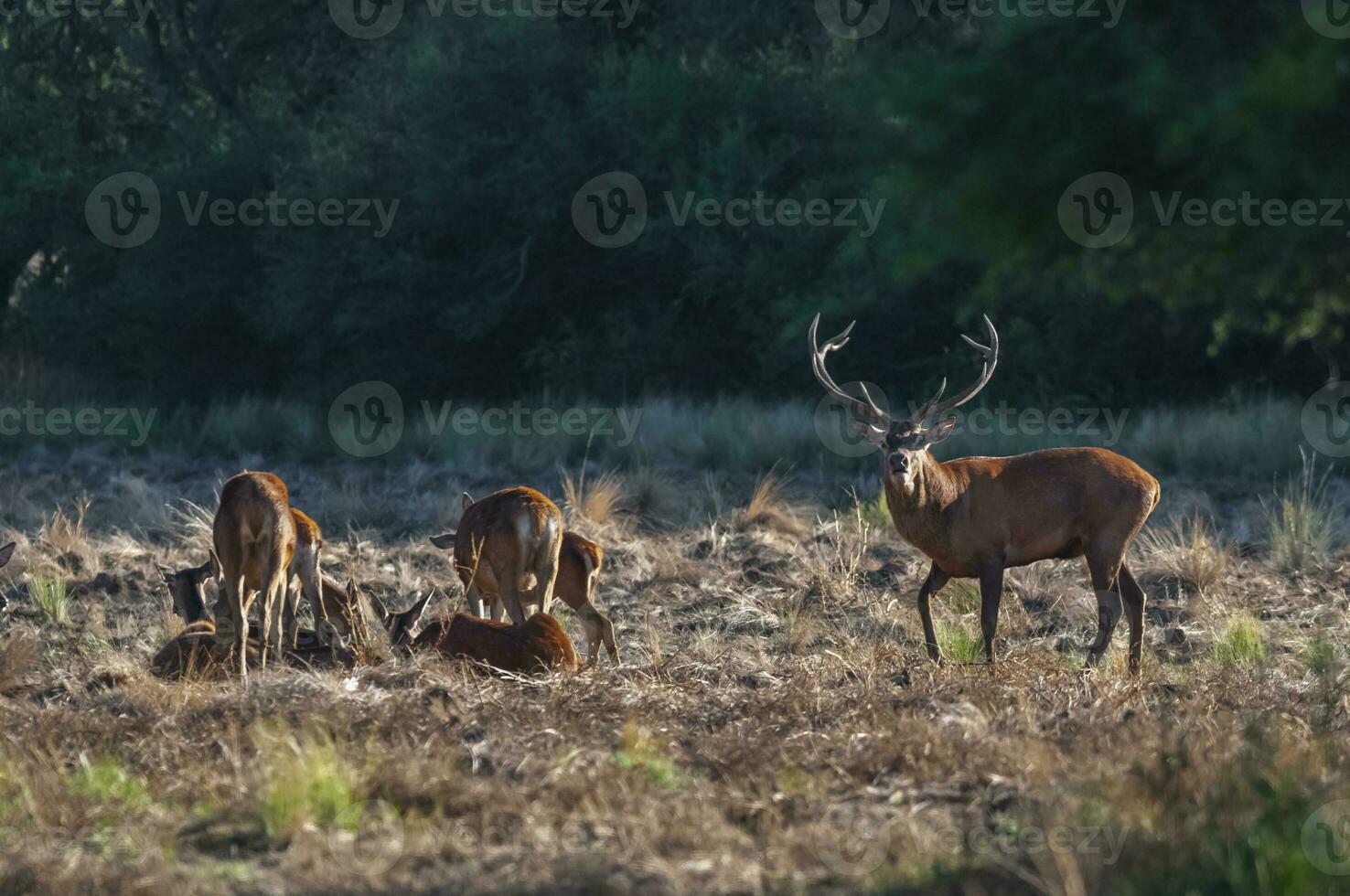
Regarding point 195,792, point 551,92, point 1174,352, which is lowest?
point 195,792

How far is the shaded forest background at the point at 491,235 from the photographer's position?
2248 centimetres

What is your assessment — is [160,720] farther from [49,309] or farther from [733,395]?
[49,309]

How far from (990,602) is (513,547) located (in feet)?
9.37

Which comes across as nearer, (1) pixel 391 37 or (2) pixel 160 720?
(2) pixel 160 720

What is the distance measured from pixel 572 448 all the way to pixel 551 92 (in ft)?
28.6

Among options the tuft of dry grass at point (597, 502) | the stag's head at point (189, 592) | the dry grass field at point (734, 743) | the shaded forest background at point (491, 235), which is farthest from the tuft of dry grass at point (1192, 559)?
the stag's head at point (189, 592)

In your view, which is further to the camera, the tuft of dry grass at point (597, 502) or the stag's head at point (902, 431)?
the tuft of dry grass at point (597, 502)

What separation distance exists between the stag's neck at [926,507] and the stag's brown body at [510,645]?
218 cm

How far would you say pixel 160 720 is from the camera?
25.6 feet

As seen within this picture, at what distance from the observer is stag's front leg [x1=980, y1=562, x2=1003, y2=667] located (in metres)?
9.68

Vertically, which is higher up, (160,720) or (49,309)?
(49,309)

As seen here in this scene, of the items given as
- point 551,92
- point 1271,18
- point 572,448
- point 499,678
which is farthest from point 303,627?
point 551,92

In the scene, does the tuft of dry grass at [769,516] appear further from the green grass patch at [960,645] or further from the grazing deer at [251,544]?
the grazing deer at [251,544]

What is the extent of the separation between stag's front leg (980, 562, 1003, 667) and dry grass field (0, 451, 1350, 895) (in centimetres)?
20
